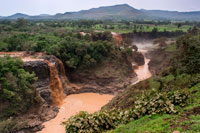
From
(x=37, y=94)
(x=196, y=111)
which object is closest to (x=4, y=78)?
(x=37, y=94)

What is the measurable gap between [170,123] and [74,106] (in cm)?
1591

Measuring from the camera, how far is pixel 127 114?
880 cm

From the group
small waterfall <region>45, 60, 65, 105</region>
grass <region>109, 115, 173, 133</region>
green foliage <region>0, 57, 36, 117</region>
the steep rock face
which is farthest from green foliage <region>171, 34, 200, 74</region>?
green foliage <region>0, 57, 36, 117</region>

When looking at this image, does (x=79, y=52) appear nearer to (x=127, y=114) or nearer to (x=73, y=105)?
(x=73, y=105)

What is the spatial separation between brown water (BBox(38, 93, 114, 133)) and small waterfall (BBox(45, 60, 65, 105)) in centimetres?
88

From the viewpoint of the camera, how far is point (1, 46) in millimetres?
23953

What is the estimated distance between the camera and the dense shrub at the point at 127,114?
26.3ft

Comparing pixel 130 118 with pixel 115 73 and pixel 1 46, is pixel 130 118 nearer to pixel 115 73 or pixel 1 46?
pixel 115 73

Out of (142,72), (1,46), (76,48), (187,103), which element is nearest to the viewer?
(187,103)

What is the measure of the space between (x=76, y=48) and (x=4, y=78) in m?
12.0

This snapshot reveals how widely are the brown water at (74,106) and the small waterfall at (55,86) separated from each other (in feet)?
2.90

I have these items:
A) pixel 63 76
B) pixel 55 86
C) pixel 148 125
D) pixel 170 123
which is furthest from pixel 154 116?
pixel 63 76

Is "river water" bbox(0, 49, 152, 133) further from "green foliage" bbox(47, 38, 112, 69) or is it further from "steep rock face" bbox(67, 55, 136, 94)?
"green foliage" bbox(47, 38, 112, 69)

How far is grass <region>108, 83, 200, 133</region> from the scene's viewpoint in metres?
6.57
